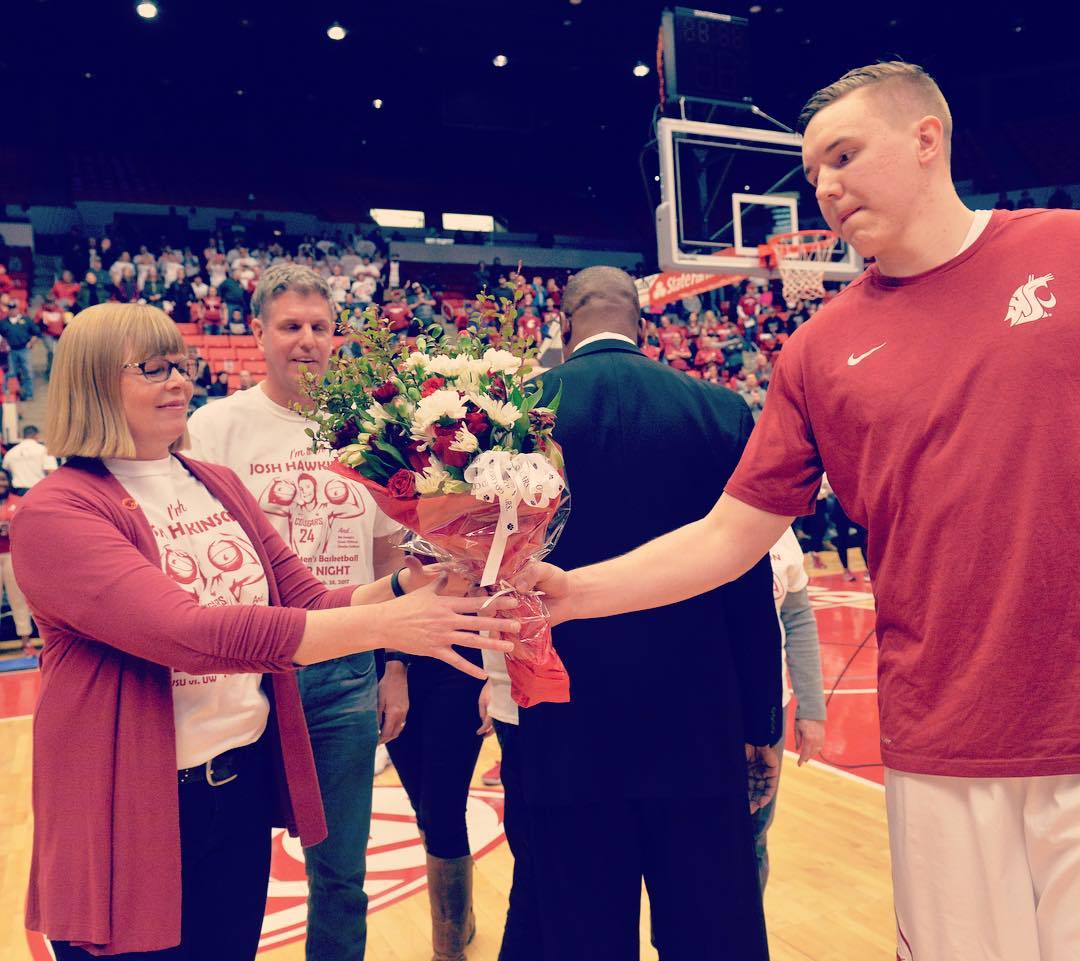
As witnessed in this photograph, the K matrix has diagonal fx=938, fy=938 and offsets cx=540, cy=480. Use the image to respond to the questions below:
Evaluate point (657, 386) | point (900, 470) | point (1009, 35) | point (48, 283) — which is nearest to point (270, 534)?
point (657, 386)

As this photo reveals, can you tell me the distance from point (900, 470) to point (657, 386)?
2.32 feet

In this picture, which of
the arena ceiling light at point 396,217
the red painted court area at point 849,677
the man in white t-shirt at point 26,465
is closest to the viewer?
the red painted court area at point 849,677

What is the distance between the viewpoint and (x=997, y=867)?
133 centimetres

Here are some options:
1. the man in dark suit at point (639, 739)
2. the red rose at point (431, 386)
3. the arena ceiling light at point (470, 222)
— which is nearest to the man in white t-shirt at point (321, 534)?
the man in dark suit at point (639, 739)

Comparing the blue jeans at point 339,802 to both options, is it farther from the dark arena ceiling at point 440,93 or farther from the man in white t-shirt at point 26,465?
the dark arena ceiling at point 440,93

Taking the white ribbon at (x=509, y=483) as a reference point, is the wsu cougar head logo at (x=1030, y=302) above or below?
above

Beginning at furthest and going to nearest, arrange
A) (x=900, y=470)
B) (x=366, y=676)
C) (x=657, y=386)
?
(x=366, y=676)
(x=657, y=386)
(x=900, y=470)

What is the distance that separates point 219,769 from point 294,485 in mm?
862

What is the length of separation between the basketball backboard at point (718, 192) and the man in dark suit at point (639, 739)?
6.53 metres

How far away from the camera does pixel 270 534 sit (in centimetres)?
210

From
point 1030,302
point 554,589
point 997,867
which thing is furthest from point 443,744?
point 1030,302

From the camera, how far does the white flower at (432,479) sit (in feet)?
4.80

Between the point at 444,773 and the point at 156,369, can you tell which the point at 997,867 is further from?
the point at 444,773

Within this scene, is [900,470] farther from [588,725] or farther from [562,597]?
[588,725]
